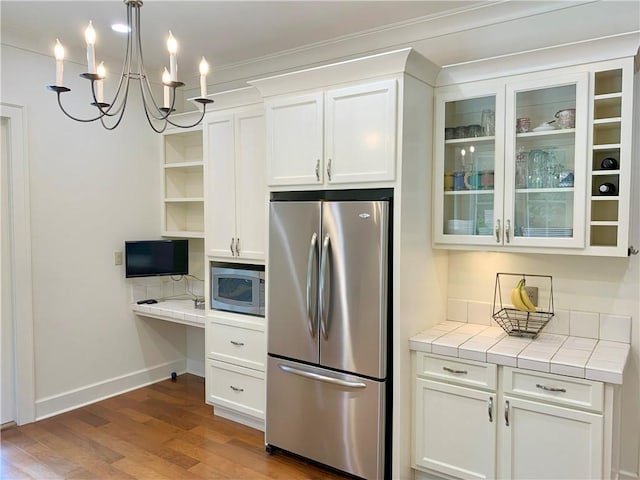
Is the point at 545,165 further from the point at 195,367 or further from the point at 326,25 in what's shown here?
the point at 195,367

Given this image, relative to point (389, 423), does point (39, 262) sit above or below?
above

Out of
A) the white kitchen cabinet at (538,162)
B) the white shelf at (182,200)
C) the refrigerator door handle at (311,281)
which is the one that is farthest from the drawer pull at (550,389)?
the white shelf at (182,200)

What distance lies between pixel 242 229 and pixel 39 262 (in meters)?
1.54

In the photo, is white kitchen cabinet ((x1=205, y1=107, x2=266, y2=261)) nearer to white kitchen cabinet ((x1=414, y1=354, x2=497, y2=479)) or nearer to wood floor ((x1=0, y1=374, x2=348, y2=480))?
wood floor ((x1=0, y1=374, x2=348, y2=480))

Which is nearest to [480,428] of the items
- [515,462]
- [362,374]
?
[515,462]

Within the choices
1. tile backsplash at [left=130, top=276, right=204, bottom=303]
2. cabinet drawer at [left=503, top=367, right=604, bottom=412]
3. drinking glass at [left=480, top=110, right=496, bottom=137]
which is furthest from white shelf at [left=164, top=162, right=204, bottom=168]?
cabinet drawer at [left=503, top=367, right=604, bottom=412]

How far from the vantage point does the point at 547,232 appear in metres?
2.58

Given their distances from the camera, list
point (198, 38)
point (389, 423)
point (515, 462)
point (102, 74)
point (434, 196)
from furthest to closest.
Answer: point (198, 38), point (434, 196), point (389, 423), point (515, 462), point (102, 74)

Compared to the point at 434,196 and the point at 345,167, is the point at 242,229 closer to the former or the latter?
the point at 345,167

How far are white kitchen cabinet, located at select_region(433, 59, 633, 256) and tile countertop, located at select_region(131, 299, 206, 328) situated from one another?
2.02m

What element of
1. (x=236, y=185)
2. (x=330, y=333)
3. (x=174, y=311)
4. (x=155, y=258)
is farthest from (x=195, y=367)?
(x=330, y=333)

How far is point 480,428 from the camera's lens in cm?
250

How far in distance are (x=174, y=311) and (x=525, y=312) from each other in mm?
2654

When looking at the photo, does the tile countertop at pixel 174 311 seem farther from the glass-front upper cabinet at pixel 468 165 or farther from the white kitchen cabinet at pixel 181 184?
the glass-front upper cabinet at pixel 468 165
